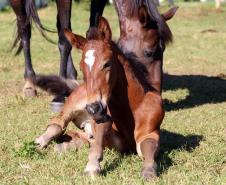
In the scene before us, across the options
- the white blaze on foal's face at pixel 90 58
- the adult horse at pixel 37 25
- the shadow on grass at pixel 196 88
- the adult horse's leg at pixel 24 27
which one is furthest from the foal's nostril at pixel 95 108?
the adult horse's leg at pixel 24 27

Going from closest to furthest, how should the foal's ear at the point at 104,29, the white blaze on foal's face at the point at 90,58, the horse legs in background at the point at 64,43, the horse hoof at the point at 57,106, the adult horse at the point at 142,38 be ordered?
the white blaze on foal's face at the point at 90,58 → the foal's ear at the point at 104,29 → the adult horse at the point at 142,38 → the horse hoof at the point at 57,106 → the horse legs in background at the point at 64,43

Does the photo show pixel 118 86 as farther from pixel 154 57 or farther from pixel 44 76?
pixel 44 76

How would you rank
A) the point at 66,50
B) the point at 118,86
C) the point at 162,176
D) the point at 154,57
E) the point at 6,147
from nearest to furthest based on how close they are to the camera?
the point at 162,176 → the point at 118,86 → the point at 6,147 → the point at 154,57 → the point at 66,50

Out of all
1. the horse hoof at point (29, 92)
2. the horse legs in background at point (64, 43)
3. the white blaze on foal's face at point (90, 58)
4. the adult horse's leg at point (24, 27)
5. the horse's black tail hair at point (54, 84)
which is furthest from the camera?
the adult horse's leg at point (24, 27)

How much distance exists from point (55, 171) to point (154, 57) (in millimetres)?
1532

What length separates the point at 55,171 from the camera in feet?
12.6

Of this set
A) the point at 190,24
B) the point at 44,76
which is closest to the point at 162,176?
the point at 44,76

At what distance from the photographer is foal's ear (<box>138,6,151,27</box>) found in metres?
4.82

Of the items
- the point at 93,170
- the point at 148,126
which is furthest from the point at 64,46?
the point at 93,170

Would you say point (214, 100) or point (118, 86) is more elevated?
point (118, 86)

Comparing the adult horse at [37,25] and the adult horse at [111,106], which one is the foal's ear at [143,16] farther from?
the adult horse at [37,25]

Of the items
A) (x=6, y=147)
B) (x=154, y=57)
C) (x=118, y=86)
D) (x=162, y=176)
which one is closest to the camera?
(x=162, y=176)

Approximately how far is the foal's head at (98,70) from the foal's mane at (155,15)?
129cm

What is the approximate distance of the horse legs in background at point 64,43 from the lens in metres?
6.62
